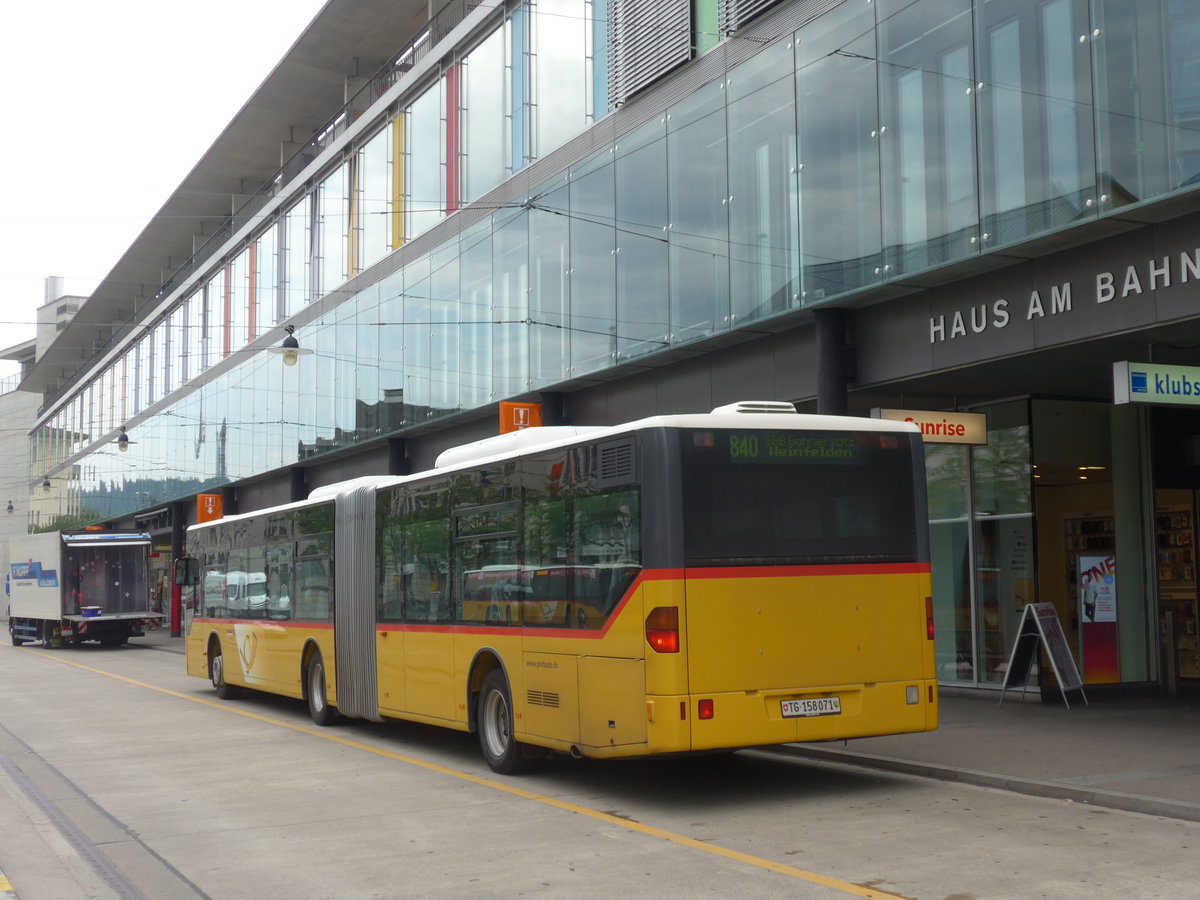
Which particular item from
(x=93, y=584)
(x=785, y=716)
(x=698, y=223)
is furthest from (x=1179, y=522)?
(x=93, y=584)

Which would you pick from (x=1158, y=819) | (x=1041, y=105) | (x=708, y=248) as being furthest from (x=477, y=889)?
(x=708, y=248)

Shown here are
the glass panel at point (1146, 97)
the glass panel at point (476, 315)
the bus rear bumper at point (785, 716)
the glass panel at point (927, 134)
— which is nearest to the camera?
the bus rear bumper at point (785, 716)

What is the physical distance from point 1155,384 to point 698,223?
8.09 metres

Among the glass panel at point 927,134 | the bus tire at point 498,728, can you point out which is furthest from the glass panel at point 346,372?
the bus tire at point 498,728

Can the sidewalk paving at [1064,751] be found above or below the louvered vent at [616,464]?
below

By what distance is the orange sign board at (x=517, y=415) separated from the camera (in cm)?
2320

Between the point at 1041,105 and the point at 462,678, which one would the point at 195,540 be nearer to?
the point at 462,678

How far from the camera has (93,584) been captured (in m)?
41.8

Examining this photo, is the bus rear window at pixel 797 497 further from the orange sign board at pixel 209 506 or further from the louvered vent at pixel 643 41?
the orange sign board at pixel 209 506

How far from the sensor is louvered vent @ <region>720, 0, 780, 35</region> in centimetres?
1781

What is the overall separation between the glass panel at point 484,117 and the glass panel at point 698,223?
7.17m

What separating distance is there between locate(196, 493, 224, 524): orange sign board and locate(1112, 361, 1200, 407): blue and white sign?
1463 inches

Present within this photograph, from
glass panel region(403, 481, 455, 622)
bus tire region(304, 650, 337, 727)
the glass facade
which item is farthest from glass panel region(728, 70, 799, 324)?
bus tire region(304, 650, 337, 727)

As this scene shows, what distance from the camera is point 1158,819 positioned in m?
9.14
